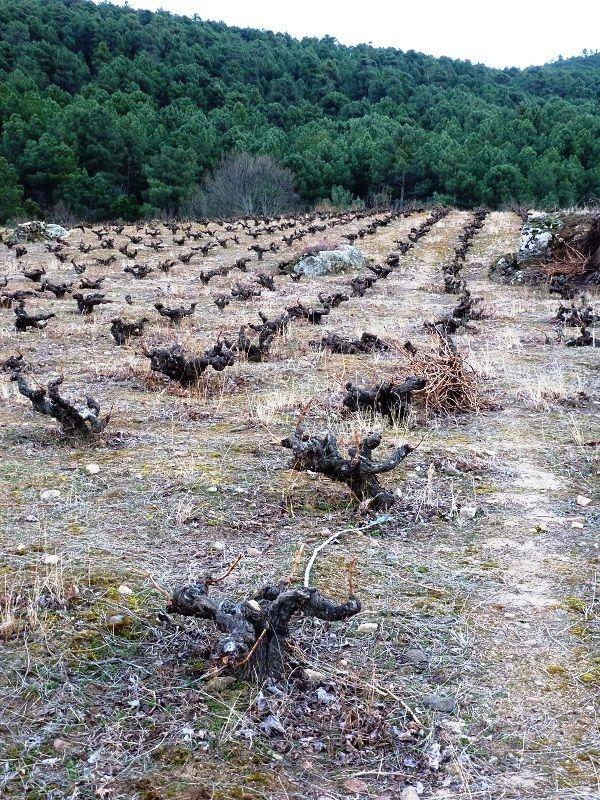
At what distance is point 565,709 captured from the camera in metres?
2.66

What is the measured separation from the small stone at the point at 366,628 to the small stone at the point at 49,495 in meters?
2.17

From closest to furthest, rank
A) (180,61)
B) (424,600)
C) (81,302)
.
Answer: (424,600) < (81,302) < (180,61)

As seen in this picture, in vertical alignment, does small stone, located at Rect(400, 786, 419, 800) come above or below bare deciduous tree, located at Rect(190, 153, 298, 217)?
below

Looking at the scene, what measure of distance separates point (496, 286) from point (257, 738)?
15.1m

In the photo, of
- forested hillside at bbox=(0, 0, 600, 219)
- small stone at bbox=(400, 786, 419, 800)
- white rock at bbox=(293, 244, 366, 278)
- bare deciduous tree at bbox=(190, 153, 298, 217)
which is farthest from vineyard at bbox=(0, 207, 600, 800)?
bare deciduous tree at bbox=(190, 153, 298, 217)

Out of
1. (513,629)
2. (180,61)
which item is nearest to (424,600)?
(513,629)

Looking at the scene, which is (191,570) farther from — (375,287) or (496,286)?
(496,286)

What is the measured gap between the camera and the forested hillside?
154ft

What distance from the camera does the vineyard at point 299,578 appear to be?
2.42 m

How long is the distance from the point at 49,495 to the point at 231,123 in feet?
217

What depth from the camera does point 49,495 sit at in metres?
4.44

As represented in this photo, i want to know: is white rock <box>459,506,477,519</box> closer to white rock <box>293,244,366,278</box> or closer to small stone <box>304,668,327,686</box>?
small stone <box>304,668,327,686</box>

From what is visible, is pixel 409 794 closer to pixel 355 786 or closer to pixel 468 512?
pixel 355 786

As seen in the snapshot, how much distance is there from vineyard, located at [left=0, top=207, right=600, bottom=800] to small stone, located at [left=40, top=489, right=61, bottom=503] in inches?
1.2
